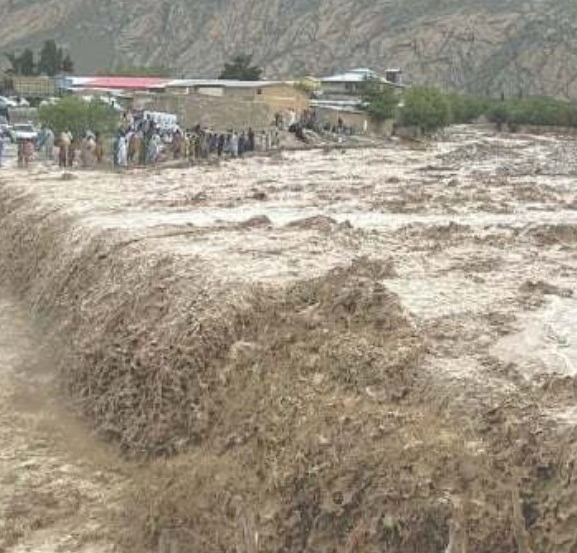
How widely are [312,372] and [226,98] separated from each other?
36.0m

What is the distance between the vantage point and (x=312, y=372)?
9.19 m

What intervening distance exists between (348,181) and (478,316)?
1456cm

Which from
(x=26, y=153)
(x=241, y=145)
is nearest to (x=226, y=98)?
(x=241, y=145)

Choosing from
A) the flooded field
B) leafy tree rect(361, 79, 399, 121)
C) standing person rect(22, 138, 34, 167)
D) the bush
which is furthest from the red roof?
the flooded field

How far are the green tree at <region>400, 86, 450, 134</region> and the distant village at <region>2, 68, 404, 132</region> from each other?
195 centimetres

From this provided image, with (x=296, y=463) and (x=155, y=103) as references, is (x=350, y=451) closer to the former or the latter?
(x=296, y=463)

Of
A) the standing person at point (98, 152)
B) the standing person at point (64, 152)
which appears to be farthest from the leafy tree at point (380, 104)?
the standing person at point (64, 152)

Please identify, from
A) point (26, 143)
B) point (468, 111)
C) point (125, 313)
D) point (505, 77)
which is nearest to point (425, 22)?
point (505, 77)

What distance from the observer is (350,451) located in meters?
7.73

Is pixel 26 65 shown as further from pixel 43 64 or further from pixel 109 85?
pixel 109 85

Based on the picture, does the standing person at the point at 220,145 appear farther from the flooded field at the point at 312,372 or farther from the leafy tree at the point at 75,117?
the flooded field at the point at 312,372

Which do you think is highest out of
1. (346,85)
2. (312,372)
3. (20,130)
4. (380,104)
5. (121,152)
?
(312,372)

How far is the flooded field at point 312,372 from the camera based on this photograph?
716cm

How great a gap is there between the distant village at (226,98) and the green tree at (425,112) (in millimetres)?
1947
